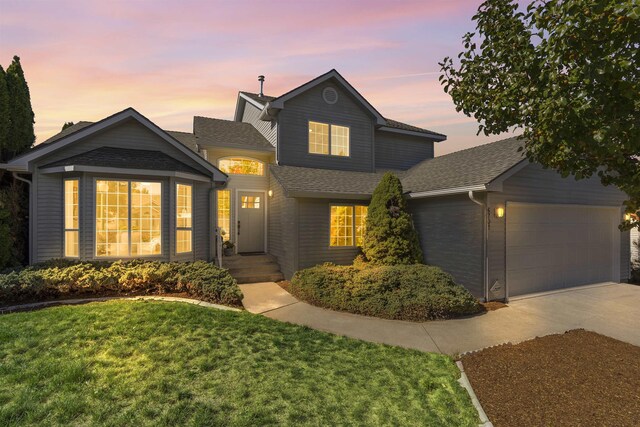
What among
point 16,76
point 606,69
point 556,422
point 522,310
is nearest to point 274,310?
point 556,422

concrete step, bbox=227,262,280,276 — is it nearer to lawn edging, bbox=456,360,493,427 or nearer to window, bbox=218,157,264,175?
window, bbox=218,157,264,175

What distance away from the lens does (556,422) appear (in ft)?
11.9

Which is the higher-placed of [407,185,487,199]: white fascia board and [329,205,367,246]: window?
[407,185,487,199]: white fascia board

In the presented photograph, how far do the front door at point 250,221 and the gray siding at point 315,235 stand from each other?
10.3ft

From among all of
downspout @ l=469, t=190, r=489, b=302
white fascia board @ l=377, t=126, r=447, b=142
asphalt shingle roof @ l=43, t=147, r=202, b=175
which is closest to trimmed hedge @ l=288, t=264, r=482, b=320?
downspout @ l=469, t=190, r=489, b=302

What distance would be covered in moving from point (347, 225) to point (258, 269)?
3.65 meters

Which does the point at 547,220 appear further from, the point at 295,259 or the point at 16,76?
the point at 16,76

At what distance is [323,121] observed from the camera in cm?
1413

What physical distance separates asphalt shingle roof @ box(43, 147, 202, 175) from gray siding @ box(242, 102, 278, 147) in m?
4.15

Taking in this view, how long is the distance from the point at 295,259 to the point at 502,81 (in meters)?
7.66

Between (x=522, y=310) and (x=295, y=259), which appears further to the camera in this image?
(x=295, y=259)

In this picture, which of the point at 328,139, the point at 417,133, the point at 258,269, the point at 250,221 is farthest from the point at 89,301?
the point at 417,133

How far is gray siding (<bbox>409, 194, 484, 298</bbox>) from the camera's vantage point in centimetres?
901

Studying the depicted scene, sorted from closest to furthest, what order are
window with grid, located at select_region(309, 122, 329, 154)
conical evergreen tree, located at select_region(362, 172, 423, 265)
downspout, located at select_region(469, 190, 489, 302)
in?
downspout, located at select_region(469, 190, 489, 302), conical evergreen tree, located at select_region(362, 172, 423, 265), window with grid, located at select_region(309, 122, 329, 154)
